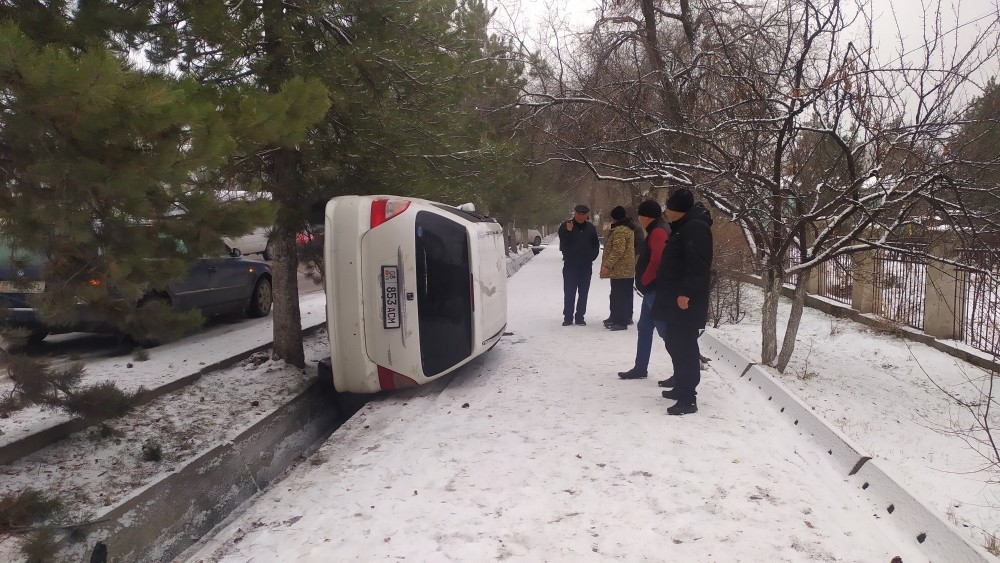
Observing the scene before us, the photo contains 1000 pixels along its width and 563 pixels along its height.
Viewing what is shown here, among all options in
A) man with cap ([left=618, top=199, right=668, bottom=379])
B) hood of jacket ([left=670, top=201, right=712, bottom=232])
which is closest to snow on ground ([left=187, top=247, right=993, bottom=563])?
man with cap ([left=618, top=199, right=668, bottom=379])

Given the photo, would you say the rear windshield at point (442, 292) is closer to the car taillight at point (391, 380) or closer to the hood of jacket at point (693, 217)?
the car taillight at point (391, 380)

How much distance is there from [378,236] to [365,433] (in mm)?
1694

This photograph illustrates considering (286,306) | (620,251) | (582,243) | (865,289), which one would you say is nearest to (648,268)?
(620,251)

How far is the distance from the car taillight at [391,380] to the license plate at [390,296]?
424mm

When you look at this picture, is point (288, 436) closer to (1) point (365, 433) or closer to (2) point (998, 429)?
(1) point (365, 433)

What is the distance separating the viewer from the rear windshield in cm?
602

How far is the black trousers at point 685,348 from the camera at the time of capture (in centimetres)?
520

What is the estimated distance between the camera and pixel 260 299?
38.0 ft

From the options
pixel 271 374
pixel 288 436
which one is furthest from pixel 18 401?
pixel 271 374

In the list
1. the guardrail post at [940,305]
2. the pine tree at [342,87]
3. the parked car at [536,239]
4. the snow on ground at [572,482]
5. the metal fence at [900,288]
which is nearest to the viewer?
the snow on ground at [572,482]

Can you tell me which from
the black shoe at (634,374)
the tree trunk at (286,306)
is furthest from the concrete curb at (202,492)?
the black shoe at (634,374)

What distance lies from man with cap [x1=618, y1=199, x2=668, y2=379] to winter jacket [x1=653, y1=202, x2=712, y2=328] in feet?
0.91

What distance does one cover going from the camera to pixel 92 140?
320 cm

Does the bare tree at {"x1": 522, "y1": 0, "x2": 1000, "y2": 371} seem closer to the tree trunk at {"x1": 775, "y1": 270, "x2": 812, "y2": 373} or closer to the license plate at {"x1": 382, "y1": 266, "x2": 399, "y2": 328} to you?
the tree trunk at {"x1": 775, "y1": 270, "x2": 812, "y2": 373}
